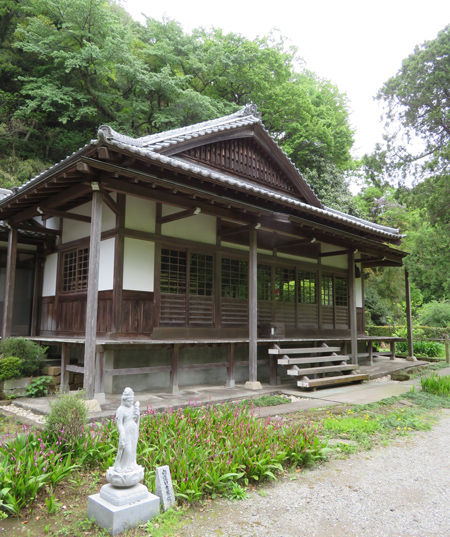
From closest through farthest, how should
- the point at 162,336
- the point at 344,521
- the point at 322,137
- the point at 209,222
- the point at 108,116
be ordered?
the point at 344,521 → the point at 162,336 → the point at 209,222 → the point at 108,116 → the point at 322,137

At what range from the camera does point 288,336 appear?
12258mm

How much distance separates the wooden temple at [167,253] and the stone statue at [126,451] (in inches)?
134

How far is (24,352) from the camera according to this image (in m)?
8.05

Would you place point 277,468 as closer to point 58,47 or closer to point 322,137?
point 58,47

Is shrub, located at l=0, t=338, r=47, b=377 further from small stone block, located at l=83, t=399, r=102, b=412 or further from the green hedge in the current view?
the green hedge

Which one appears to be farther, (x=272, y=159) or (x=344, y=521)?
(x=272, y=159)

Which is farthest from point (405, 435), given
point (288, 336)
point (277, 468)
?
point (288, 336)

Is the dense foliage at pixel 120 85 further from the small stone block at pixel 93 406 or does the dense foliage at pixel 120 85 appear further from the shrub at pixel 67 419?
the shrub at pixel 67 419

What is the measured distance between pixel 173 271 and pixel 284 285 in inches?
166

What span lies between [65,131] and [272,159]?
43.1 feet

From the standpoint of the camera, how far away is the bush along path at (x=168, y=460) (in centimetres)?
331

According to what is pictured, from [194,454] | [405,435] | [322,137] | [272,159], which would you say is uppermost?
[322,137]

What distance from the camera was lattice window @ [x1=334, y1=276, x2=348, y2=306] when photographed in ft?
47.4

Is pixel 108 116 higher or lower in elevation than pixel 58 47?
lower
